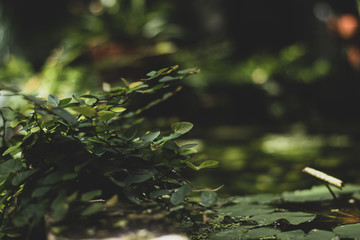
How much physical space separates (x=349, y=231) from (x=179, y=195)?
1.53 ft

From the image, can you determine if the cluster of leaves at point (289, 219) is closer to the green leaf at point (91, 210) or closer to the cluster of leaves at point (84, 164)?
A: the cluster of leaves at point (84, 164)

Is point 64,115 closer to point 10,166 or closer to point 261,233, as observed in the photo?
point 10,166

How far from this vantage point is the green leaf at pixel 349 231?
94cm

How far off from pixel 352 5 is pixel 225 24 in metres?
2.31

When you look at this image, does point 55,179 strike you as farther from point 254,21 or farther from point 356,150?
point 254,21

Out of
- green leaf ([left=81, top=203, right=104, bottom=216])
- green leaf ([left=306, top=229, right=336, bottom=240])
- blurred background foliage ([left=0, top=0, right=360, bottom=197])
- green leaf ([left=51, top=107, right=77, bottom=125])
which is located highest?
blurred background foliage ([left=0, top=0, right=360, bottom=197])

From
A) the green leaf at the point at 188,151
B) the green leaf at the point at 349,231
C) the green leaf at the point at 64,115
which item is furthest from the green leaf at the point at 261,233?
the green leaf at the point at 64,115

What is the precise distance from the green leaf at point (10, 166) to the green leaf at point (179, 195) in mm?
359

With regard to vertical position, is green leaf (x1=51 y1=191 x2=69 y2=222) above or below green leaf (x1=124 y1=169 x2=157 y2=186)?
below

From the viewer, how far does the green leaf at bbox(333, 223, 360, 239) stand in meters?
0.94

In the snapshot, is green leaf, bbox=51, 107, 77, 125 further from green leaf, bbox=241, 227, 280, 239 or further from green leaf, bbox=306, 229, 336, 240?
green leaf, bbox=306, 229, 336, 240

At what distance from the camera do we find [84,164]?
0.79 meters

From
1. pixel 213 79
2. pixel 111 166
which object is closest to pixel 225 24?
pixel 213 79

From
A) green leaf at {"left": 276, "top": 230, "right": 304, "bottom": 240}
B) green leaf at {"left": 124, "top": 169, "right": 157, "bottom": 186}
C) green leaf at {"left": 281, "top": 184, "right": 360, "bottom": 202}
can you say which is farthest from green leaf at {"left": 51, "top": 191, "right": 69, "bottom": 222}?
green leaf at {"left": 281, "top": 184, "right": 360, "bottom": 202}
